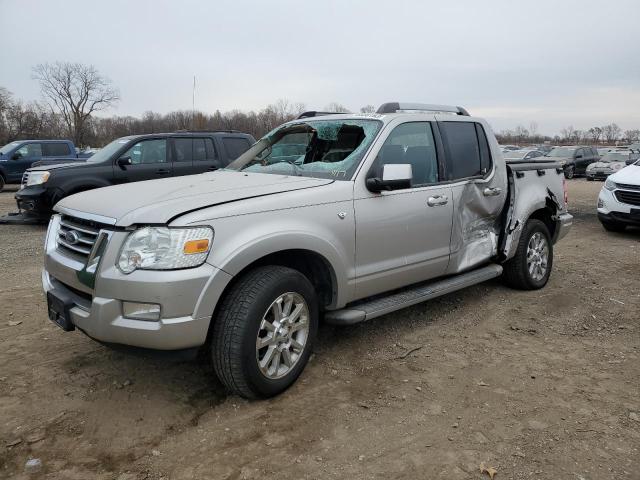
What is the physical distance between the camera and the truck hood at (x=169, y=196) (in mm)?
2857

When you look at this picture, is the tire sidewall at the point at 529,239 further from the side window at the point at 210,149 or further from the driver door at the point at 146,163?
the driver door at the point at 146,163

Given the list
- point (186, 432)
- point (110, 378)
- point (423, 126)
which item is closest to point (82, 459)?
point (186, 432)

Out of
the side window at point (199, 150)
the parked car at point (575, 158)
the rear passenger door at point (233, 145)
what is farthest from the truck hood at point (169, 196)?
the parked car at point (575, 158)

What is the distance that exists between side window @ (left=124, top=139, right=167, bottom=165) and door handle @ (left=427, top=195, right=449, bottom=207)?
683 centimetres

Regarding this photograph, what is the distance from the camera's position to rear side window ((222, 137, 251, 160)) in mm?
10109

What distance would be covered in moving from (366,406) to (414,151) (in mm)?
2134

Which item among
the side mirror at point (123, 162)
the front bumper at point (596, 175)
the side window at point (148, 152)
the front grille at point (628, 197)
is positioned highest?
the side window at point (148, 152)

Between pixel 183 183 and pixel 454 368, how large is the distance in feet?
7.93

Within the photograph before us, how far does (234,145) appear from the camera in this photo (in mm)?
10250

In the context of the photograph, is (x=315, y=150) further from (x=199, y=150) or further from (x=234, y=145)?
(x=234, y=145)

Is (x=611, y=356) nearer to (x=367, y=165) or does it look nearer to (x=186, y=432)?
(x=367, y=165)

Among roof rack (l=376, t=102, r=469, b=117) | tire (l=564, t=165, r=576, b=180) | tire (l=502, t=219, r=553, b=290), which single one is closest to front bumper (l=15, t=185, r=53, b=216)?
roof rack (l=376, t=102, r=469, b=117)

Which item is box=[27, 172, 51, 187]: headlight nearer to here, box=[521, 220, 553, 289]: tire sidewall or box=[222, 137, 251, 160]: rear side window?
box=[222, 137, 251, 160]: rear side window

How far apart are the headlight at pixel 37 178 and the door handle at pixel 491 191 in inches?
311
